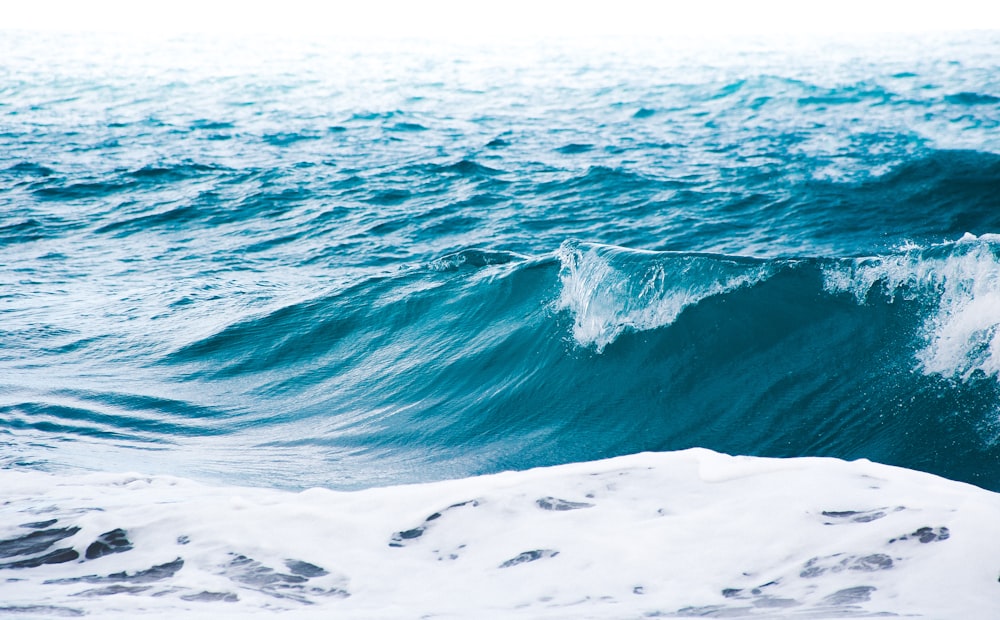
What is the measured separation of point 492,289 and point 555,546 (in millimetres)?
4955

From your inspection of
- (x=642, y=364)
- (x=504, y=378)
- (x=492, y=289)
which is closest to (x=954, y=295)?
(x=642, y=364)

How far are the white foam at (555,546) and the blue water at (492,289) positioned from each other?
1.29 metres

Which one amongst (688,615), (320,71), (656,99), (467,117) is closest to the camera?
(688,615)

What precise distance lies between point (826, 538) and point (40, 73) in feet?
110

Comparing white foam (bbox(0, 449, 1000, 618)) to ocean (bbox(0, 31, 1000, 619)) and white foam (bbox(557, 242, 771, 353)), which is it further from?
white foam (bbox(557, 242, 771, 353))

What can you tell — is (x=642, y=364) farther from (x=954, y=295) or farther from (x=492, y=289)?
(x=954, y=295)

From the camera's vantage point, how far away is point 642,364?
6723 millimetres

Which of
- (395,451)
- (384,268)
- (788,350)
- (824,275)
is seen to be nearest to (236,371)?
(395,451)

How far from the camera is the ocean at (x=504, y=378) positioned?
3.47 m

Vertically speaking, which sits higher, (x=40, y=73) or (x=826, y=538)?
(x=40, y=73)

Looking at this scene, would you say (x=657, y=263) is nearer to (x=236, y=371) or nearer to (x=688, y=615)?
(x=236, y=371)

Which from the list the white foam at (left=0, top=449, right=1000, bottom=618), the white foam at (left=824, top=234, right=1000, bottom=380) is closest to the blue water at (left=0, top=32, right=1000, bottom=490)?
the white foam at (left=824, top=234, right=1000, bottom=380)

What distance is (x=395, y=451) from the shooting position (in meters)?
5.98

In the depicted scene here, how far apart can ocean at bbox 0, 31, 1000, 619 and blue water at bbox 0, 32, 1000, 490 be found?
0.04m
